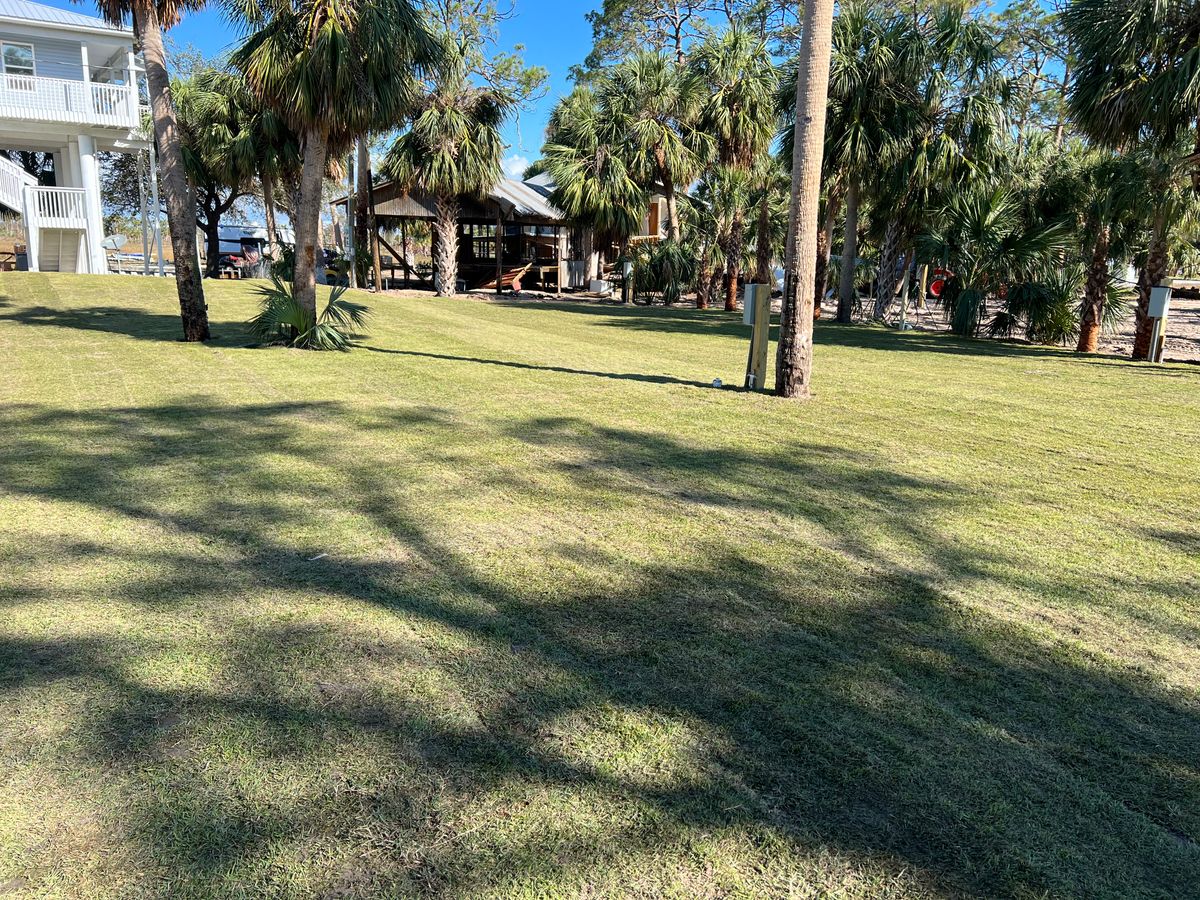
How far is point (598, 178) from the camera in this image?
82.4 ft

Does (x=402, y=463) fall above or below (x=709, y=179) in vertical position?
below

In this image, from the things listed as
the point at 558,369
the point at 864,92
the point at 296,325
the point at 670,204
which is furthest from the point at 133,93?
the point at 558,369

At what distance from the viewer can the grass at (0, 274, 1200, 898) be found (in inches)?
83.0

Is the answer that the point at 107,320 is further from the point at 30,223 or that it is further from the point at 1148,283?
the point at 1148,283

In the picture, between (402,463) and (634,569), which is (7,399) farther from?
(634,569)

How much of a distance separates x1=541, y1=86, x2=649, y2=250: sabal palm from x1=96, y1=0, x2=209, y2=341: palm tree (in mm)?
14293

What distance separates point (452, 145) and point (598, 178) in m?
4.33

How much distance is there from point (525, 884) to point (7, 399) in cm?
795

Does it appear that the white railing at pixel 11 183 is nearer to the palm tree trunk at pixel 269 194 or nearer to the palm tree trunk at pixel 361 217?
the palm tree trunk at pixel 269 194

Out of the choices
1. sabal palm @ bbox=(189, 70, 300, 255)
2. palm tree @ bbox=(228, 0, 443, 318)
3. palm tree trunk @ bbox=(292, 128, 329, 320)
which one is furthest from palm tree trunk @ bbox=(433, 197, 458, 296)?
palm tree @ bbox=(228, 0, 443, 318)

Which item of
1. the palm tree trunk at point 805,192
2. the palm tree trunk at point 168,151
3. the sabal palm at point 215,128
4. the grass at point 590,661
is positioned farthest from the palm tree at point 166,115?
the sabal palm at point 215,128

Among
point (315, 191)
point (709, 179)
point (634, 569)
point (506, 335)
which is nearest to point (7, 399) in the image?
point (315, 191)

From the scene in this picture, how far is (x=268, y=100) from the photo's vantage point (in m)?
11.4

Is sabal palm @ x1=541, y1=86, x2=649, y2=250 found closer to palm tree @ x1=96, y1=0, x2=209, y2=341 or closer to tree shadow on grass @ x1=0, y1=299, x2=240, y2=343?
tree shadow on grass @ x1=0, y1=299, x2=240, y2=343
